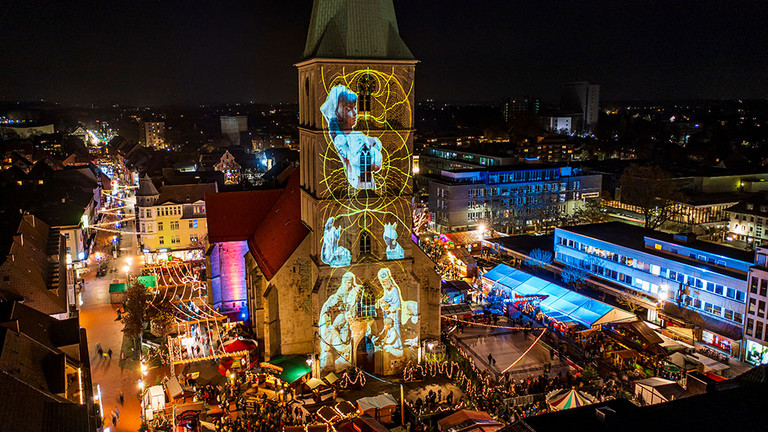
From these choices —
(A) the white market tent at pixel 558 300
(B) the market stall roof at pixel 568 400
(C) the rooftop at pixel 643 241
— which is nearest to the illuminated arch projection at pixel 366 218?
(B) the market stall roof at pixel 568 400

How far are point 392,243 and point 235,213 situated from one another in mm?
12668

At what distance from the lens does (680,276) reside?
34.4 metres

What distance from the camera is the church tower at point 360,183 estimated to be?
2556 centimetres

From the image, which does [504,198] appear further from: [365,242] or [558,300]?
[365,242]

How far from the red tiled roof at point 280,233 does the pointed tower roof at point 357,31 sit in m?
8.93

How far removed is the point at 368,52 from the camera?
25.5 metres

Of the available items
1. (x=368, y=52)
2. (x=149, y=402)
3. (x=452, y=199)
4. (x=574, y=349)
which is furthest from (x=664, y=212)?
(x=149, y=402)

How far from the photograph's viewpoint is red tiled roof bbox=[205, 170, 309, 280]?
3053 cm

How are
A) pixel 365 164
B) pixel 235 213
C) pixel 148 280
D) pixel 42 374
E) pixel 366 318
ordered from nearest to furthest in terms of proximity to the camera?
pixel 42 374 < pixel 365 164 < pixel 366 318 < pixel 235 213 < pixel 148 280

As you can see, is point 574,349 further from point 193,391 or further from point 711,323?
point 193,391

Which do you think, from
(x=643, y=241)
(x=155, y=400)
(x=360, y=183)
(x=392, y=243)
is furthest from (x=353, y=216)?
(x=643, y=241)

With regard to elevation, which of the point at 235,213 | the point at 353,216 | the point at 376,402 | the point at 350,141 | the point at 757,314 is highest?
the point at 350,141

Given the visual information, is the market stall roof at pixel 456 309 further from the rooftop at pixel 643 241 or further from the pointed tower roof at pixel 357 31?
the pointed tower roof at pixel 357 31

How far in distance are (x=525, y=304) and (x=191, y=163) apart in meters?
74.5
